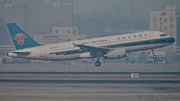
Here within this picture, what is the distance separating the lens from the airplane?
44062 mm

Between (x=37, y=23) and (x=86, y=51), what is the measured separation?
7207cm

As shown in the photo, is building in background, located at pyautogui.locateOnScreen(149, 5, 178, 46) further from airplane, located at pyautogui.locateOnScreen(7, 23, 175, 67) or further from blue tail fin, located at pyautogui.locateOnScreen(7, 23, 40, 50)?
blue tail fin, located at pyautogui.locateOnScreen(7, 23, 40, 50)

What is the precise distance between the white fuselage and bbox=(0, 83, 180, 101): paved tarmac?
27.0 ft

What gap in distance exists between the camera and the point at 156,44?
4441 cm

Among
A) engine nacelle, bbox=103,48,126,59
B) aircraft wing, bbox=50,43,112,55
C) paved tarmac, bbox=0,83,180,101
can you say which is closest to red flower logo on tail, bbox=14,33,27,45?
aircraft wing, bbox=50,43,112,55

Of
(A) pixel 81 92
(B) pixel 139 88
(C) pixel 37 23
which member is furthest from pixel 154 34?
(C) pixel 37 23

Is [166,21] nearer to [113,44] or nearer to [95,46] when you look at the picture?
[113,44]

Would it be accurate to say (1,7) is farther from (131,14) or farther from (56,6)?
(131,14)

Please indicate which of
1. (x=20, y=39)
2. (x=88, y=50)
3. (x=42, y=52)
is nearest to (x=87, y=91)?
(x=88, y=50)

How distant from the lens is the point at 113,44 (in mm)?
44500

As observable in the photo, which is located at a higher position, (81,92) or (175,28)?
(175,28)

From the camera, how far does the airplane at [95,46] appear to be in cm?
4406

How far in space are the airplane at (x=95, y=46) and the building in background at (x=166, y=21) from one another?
144ft

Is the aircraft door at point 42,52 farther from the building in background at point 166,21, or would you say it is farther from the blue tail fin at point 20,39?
the building in background at point 166,21
